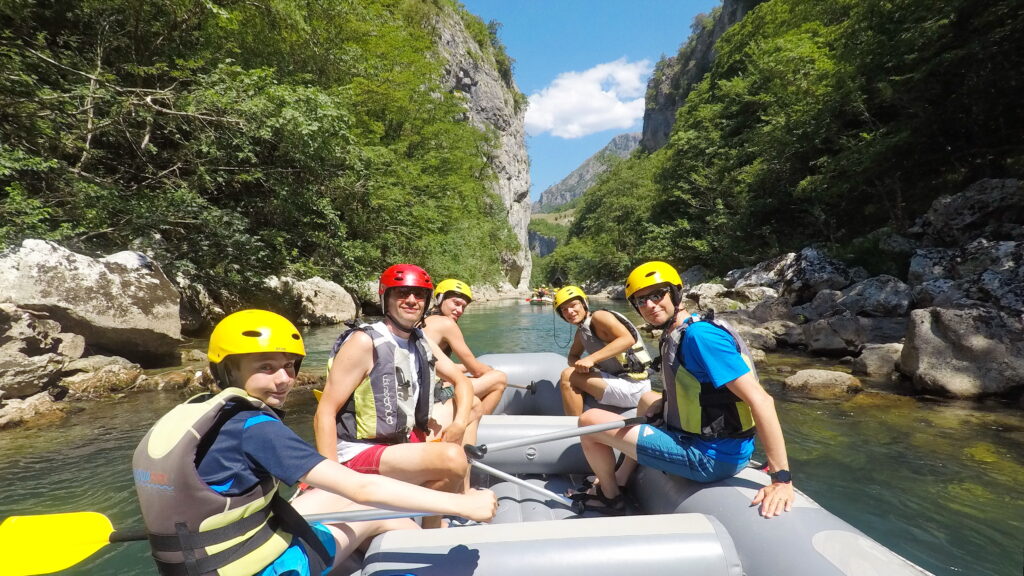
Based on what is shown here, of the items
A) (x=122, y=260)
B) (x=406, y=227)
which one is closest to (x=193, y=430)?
(x=122, y=260)

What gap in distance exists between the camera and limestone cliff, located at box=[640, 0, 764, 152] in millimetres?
45906

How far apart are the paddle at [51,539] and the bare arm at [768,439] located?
4.94 ft

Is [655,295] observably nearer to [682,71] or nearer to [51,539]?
[51,539]

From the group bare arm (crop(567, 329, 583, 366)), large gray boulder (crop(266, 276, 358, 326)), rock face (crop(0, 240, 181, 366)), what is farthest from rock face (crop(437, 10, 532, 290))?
bare arm (crop(567, 329, 583, 366))

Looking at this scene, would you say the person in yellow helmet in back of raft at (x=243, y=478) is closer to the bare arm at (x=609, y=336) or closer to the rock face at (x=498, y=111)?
the bare arm at (x=609, y=336)

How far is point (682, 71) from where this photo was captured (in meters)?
56.2

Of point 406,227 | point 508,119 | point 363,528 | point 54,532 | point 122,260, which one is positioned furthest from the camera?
point 508,119

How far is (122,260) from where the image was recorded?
24.2 feet

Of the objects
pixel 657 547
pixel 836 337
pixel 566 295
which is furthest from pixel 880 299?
pixel 657 547

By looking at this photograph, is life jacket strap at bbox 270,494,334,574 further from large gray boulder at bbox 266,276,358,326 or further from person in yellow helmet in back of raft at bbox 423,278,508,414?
large gray boulder at bbox 266,276,358,326

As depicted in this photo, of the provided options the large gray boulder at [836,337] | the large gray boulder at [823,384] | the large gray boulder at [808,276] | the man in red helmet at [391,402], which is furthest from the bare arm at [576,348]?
the large gray boulder at [808,276]

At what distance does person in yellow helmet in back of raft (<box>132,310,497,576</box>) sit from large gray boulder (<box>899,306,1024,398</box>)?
7.47 metres

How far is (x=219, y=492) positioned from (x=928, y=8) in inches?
715

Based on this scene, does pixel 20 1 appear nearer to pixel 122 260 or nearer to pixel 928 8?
pixel 122 260
